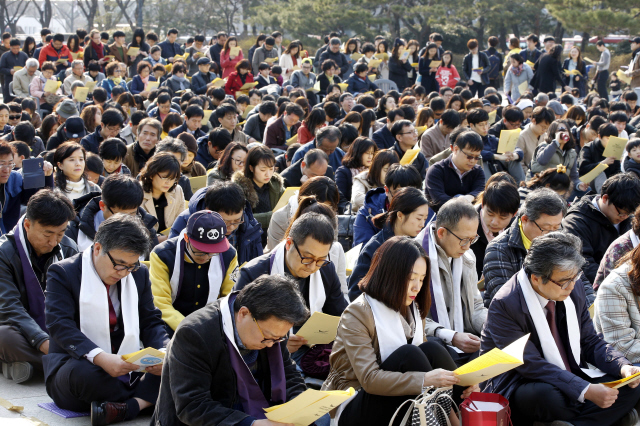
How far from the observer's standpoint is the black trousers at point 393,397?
3.06 metres

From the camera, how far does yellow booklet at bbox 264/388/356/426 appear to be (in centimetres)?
265

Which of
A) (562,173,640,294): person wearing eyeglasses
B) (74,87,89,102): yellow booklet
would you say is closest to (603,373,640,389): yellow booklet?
(562,173,640,294): person wearing eyeglasses

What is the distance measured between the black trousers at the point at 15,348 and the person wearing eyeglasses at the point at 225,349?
1.43 metres

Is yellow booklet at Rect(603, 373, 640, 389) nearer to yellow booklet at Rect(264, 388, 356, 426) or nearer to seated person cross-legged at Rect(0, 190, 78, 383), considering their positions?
yellow booklet at Rect(264, 388, 356, 426)

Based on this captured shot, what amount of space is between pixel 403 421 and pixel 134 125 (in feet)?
20.9

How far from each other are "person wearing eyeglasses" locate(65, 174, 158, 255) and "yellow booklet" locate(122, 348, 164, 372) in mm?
1119

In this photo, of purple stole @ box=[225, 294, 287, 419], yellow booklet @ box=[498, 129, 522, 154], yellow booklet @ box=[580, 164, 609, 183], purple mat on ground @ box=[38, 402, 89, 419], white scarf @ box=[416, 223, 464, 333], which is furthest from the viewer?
yellow booklet @ box=[498, 129, 522, 154]

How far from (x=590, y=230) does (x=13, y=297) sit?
367 centimetres

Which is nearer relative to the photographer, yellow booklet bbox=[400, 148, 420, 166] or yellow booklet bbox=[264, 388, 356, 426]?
yellow booklet bbox=[264, 388, 356, 426]

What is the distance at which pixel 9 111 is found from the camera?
29.0 ft

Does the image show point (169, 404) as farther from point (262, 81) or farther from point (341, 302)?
point (262, 81)

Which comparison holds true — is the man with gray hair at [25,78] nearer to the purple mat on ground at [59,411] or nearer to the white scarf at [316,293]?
the purple mat on ground at [59,411]

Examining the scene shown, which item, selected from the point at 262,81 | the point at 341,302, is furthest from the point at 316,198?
the point at 262,81

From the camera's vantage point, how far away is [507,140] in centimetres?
776
